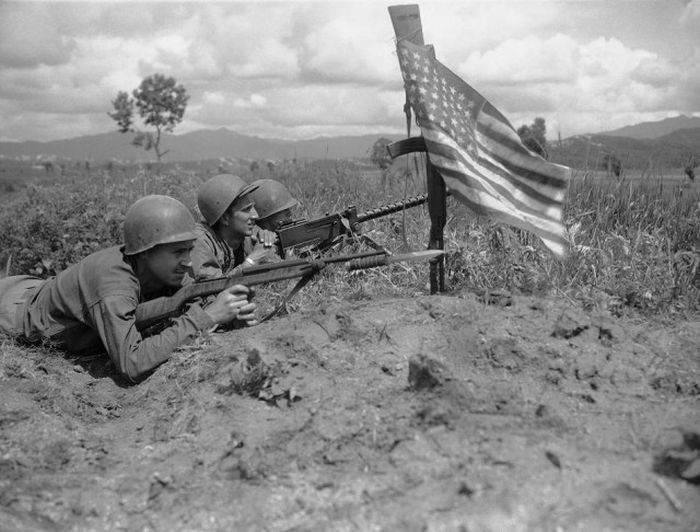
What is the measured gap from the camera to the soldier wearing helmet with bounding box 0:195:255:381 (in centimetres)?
426

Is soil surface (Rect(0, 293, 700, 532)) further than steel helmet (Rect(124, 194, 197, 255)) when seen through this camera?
No

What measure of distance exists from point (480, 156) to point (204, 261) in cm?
246

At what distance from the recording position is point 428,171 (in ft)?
14.8

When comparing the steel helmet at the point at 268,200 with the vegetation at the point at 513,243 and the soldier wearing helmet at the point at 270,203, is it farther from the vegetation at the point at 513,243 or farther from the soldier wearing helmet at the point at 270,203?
the vegetation at the point at 513,243

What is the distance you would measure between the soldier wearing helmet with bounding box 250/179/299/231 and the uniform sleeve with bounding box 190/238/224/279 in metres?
1.22

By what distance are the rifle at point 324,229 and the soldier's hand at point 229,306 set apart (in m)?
1.56

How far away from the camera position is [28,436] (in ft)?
11.4

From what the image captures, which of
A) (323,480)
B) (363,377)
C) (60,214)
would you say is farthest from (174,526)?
(60,214)

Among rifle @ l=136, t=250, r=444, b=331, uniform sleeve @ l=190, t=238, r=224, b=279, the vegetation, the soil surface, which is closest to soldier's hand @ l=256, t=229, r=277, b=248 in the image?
the vegetation

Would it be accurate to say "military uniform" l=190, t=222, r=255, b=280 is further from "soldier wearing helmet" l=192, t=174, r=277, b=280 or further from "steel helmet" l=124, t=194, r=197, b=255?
"steel helmet" l=124, t=194, r=197, b=255

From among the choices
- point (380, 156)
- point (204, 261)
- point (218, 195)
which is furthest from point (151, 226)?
point (380, 156)

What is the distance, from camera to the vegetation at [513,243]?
4.84m

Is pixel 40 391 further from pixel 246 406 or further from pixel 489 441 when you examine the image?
pixel 489 441

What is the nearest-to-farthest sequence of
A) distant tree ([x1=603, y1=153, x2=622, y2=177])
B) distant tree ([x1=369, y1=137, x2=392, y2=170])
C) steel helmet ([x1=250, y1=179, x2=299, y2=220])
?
steel helmet ([x1=250, y1=179, x2=299, y2=220]) < distant tree ([x1=603, y1=153, x2=622, y2=177]) < distant tree ([x1=369, y1=137, x2=392, y2=170])
